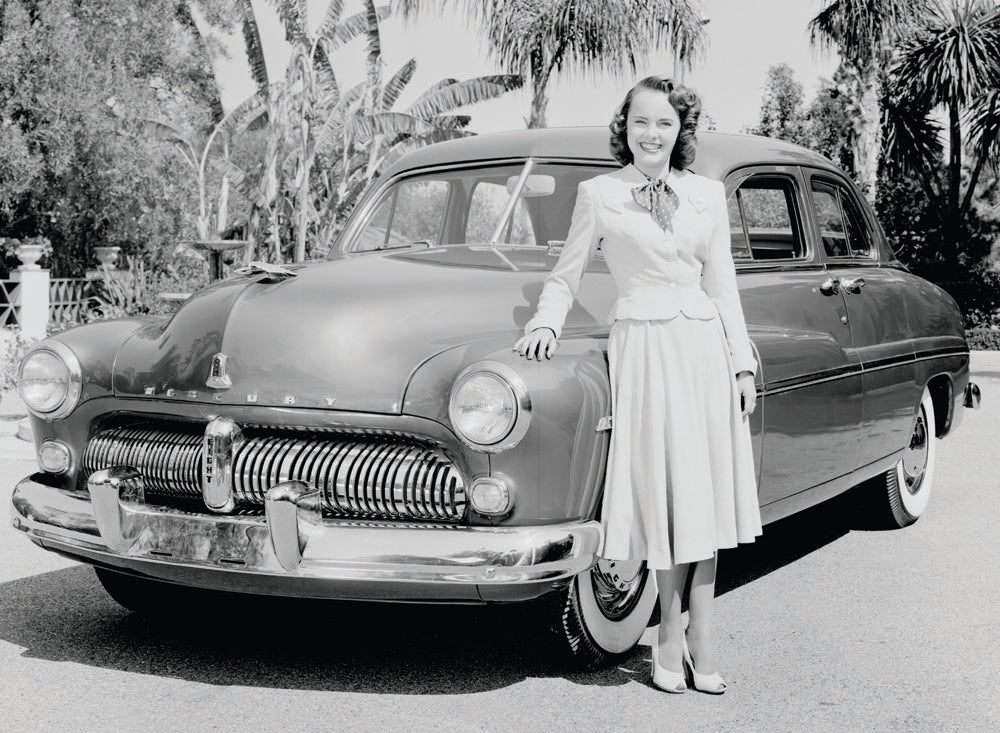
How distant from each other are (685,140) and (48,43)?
67.2 ft

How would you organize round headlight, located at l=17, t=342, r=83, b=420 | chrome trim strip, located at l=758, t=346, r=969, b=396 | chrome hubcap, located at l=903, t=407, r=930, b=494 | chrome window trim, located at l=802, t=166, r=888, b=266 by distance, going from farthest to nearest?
chrome hubcap, located at l=903, t=407, r=930, b=494, chrome window trim, located at l=802, t=166, r=888, b=266, chrome trim strip, located at l=758, t=346, r=969, b=396, round headlight, located at l=17, t=342, r=83, b=420

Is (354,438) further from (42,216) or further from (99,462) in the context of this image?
(42,216)

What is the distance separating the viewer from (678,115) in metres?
3.80

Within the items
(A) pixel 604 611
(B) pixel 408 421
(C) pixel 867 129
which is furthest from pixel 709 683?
(C) pixel 867 129

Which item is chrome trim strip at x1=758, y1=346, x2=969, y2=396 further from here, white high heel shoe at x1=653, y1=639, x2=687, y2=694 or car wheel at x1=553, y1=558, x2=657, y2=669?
white high heel shoe at x1=653, y1=639, x2=687, y2=694

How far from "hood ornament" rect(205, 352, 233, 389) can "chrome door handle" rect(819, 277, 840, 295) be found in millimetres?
2509

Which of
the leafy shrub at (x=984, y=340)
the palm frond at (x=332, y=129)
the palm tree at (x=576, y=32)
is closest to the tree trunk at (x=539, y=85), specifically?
the palm tree at (x=576, y=32)

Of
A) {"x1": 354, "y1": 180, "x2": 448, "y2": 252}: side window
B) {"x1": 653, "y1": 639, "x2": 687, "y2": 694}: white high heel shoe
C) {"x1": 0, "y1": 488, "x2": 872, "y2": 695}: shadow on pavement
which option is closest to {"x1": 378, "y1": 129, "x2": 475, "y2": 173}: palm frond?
{"x1": 354, "y1": 180, "x2": 448, "y2": 252}: side window

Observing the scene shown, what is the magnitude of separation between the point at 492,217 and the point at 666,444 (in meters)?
1.56

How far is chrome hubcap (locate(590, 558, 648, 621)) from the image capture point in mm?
3947

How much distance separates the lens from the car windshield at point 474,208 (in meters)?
4.77

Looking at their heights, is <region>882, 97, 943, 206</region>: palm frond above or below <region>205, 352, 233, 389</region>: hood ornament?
above

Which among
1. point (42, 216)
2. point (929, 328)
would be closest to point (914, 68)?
point (42, 216)

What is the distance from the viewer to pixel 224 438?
369 cm
